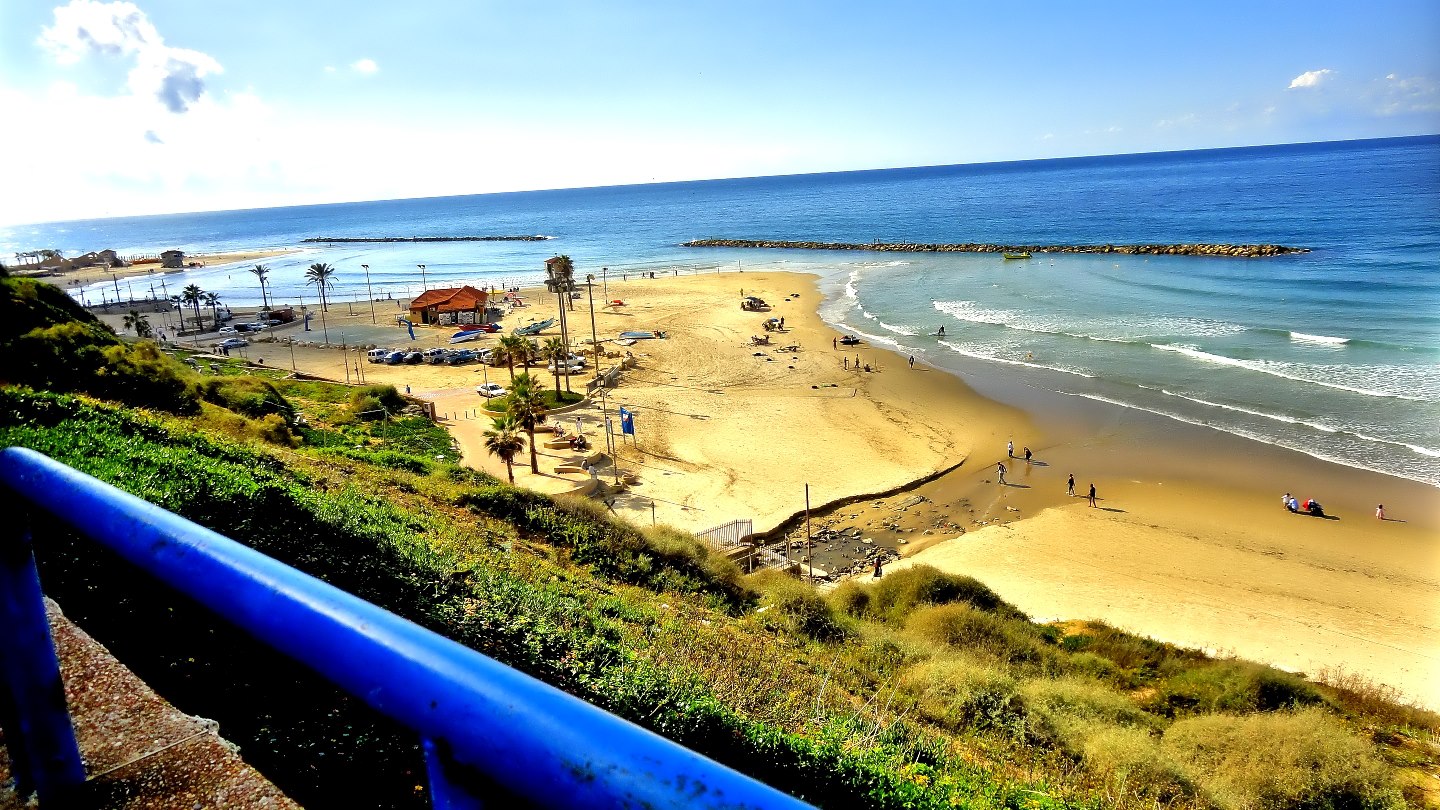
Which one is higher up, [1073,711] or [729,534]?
[1073,711]

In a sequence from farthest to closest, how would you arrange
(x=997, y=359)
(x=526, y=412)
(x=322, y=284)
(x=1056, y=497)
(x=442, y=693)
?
(x=322, y=284)
(x=997, y=359)
(x=526, y=412)
(x=1056, y=497)
(x=442, y=693)

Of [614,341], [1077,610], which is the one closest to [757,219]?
[614,341]

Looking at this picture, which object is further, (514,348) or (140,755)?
(514,348)

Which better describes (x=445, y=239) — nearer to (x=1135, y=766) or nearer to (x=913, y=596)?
(x=913, y=596)

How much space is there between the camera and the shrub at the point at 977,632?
55.7 ft

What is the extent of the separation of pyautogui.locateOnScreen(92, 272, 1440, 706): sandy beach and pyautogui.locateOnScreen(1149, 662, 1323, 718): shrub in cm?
414

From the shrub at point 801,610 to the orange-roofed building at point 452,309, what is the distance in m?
51.0

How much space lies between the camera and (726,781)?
0.78 metres

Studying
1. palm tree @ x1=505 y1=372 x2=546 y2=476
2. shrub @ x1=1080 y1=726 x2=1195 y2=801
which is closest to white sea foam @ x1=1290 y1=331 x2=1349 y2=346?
shrub @ x1=1080 y1=726 x2=1195 y2=801

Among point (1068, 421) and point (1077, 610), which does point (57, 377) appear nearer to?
point (1077, 610)

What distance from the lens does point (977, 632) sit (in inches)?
692

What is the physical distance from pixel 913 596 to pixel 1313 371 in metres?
32.3

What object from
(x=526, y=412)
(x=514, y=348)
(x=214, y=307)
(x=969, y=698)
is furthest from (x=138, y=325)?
(x=969, y=698)

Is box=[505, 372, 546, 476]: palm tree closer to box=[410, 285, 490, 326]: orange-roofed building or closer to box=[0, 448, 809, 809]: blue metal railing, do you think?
box=[0, 448, 809, 809]: blue metal railing
